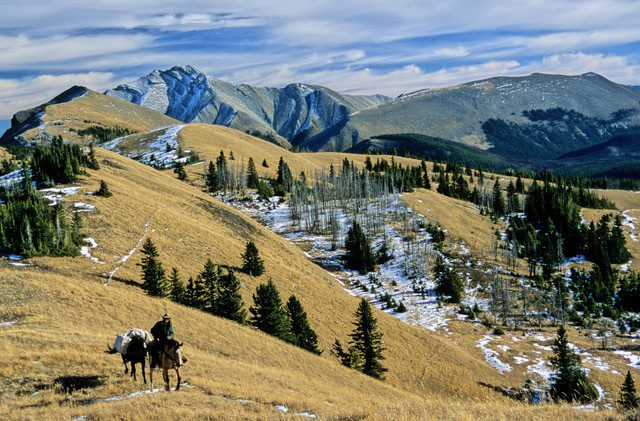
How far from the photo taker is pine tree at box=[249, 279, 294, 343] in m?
51.1

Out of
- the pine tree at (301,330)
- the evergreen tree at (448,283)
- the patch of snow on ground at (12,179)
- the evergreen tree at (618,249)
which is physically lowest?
the evergreen tree at (618,249)

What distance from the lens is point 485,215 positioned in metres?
157

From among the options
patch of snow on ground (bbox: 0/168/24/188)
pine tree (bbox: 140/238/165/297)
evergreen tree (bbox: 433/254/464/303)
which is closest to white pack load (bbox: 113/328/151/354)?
pine tree (bbox: 140/238/165/297)

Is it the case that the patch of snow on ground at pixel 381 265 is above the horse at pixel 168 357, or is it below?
below

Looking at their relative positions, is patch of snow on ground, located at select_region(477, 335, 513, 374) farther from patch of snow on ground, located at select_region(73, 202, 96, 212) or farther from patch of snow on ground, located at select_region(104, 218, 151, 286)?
patch of snow on ground, located at select_region(73, 202, 96, 212)

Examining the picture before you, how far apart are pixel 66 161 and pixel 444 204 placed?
4774 inches

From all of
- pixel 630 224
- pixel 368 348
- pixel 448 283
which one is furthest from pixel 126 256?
pixel 630 224

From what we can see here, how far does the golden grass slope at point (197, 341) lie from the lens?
56.3 ft

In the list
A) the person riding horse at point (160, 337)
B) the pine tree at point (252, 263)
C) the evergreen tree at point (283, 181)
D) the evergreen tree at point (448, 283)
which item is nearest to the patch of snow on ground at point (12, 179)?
the pine tree at point (252, 263)

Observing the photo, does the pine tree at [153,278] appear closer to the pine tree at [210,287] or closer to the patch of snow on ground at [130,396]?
the pine tree at [210,287]

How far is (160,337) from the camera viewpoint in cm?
1923

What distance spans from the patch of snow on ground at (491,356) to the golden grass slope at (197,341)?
2203mm

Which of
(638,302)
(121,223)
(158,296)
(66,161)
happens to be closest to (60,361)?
(158,296)

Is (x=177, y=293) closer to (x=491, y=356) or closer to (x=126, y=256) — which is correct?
(x=126, y=256)
